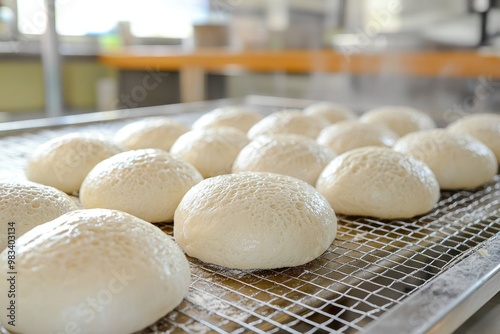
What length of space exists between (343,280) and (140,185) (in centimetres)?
52

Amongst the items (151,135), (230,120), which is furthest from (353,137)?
(151,135)

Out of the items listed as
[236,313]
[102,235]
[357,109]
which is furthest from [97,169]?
[357,109]

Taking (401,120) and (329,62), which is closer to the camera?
(401,120)

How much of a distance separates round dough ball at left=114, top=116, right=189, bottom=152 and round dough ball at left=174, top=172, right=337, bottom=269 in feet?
2.28

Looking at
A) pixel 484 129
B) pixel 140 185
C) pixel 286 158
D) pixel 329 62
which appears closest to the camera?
pixel 140 185

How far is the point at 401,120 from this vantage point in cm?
201

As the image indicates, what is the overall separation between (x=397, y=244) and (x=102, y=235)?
62cm

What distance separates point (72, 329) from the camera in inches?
29.1

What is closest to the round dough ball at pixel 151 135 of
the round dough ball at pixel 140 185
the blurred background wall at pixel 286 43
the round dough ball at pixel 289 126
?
the round dough ball at pixel 289 126

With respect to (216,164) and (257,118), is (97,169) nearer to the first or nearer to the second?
(216,164)

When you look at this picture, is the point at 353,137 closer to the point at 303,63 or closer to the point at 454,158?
the point at 454,158

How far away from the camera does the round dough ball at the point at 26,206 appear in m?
0.99

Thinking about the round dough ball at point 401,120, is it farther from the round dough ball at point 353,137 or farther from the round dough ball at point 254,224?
the round dough ball at point 254,224

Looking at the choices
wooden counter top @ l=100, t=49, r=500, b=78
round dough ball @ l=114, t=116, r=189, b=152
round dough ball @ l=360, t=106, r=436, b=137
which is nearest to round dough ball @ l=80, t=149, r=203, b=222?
round dough ball @ l=114, t=116, r=189, b=152
